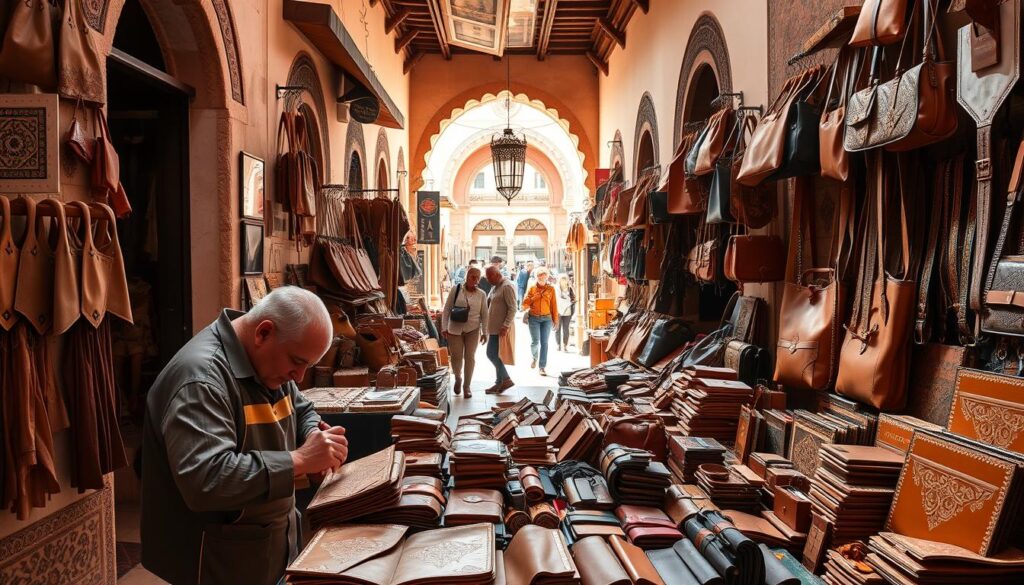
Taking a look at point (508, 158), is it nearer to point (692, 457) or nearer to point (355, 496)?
point (692, 457)

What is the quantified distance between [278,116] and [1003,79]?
4.52 metres

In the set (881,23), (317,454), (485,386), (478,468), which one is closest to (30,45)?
(317,454)

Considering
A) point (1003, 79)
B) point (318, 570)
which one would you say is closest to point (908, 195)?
point (1003, 79)

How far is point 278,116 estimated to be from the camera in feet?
17.3

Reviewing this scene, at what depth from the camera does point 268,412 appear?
2.13 metres

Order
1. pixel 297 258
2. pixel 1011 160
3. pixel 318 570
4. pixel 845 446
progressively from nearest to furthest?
1. pixel 318 570
2. pixel 1011 160
3. pixel 845 446
4. pixel 297 258

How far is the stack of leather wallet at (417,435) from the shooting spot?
312cm

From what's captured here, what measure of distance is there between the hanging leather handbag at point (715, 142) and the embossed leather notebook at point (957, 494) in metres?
2.49

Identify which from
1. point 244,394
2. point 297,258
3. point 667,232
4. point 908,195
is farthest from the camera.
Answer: point 667,232

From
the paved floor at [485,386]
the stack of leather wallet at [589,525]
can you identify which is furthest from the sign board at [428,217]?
the stack of leather wallet at [589,525]

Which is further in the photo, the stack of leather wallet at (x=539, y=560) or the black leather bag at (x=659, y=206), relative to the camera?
the black leather bag at (x=659, y=206)

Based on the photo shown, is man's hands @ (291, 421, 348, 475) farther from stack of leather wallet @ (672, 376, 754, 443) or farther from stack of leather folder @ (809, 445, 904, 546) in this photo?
stack of leather wallet @ (672, 376, 754, 443)

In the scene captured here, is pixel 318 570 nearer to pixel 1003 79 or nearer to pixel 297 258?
pixel 1003 79

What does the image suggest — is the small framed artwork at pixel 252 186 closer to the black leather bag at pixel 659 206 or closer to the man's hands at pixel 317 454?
the man's hands at pixel 317 454
